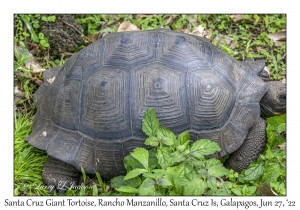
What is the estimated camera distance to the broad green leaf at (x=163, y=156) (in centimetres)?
350

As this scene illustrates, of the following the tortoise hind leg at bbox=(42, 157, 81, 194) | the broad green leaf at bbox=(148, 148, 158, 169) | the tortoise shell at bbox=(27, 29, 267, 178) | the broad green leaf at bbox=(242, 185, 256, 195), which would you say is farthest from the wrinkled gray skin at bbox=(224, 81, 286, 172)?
the tortoise hind leg at bbox=(42, 157, 81, 194)

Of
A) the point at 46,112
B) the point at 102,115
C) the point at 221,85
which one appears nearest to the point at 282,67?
the point at 221,85

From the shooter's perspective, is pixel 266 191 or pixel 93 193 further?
pixel 93 193

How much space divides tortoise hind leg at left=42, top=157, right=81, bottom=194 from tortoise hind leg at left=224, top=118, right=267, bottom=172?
6.25 ft

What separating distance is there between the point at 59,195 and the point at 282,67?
392cm

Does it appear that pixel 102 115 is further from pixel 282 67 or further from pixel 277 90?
pixel 282 67

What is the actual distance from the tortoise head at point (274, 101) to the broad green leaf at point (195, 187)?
1898 millimetres

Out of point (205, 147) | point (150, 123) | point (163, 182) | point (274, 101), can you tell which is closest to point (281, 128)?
point (274, 101)

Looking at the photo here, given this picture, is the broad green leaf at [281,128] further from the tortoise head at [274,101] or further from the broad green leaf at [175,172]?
the broad green leaf at [175,172]

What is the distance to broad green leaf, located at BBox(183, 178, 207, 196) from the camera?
332cm

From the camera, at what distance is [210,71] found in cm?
429

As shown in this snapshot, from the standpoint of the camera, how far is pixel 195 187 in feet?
10.9

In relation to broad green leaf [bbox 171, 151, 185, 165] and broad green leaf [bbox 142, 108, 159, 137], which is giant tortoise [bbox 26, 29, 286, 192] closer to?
broad green leaf [bbox 142, 108, 159, 137]

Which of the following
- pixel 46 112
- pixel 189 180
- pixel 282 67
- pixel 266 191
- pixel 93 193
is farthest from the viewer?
pixel 282 67
